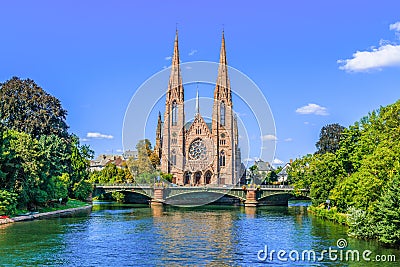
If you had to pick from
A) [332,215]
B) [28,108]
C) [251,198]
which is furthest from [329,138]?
[28,108]

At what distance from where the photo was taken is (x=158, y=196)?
96000 millimetres

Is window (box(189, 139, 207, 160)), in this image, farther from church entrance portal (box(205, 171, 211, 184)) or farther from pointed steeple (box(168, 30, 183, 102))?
pointed steeple (box(168, 30, 183, 102))

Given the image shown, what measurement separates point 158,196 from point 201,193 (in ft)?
28.4

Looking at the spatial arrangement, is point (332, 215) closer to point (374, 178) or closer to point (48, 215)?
point (374, 178)

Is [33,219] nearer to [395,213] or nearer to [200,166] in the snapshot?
[395,213]

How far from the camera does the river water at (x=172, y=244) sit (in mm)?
31578

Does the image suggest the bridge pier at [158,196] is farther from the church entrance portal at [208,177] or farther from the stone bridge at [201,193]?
the church entrance portal at [208,177]

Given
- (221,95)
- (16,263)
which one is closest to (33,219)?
(16,263)

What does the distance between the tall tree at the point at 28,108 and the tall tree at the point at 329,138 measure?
43477 millimetres

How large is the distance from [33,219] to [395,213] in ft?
123

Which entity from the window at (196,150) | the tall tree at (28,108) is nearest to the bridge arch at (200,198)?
the window at (196,150)

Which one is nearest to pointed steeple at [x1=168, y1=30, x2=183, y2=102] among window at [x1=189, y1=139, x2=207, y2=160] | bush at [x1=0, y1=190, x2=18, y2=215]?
window at [x1=189, y1=139, x2=207, y2=160]

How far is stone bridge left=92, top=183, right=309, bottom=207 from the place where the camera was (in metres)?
92.5

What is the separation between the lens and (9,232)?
4259 cm
